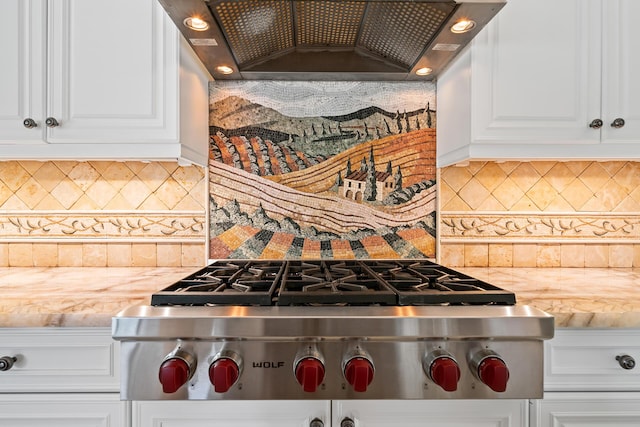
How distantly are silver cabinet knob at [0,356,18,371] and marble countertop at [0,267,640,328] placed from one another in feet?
0.28

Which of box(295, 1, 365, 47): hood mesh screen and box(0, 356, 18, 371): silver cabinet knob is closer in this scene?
box(0, 356, 18, 371): silver cabinet knob

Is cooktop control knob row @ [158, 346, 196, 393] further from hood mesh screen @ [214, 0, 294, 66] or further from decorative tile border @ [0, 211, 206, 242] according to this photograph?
hood mesh screen @ [214, 0, 294, 66]

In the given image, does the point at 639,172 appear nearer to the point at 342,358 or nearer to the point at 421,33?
the point at 421,33

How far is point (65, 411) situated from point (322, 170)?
3.76 feet

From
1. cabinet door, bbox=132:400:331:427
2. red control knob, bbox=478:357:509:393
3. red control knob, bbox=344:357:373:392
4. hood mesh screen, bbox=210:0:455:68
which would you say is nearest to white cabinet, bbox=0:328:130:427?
cabinet door, bbox=132:400:331:427

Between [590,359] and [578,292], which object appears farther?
[578,292]

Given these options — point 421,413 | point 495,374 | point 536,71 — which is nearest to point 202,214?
point 421,413

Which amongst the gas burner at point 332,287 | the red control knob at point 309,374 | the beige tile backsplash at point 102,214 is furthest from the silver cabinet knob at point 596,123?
the beige tile backsplash at point 102,214

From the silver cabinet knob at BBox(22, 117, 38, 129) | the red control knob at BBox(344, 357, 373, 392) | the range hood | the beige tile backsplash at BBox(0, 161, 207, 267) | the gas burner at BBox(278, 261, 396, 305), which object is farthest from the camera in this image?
the beige tile backsplash at BBox(0, 161, 207, 267)

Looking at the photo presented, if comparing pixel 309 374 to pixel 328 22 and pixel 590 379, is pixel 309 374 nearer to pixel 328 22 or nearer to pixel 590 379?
pixel 590 379

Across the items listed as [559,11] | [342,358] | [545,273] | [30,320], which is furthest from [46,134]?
[545,273]

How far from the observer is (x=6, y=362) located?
0.89 meters

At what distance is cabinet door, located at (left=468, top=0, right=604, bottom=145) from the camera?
1204mm

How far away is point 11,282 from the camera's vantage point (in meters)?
1.20
